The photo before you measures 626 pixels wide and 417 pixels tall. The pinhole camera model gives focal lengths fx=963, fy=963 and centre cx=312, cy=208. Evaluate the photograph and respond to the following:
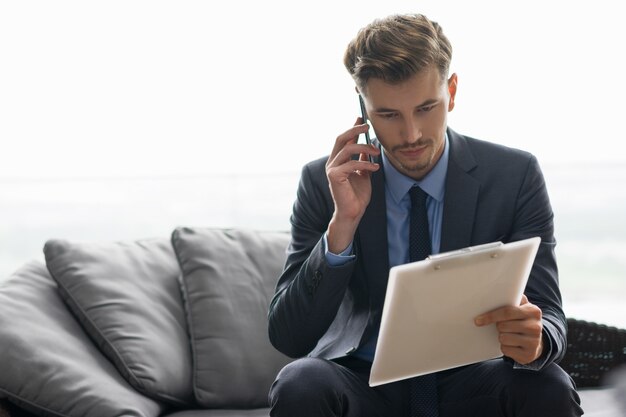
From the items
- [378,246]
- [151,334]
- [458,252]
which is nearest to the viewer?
[458,252]

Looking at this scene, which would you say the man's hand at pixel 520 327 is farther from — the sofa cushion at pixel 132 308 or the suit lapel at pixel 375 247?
the sofa cushion at pixel 132 308

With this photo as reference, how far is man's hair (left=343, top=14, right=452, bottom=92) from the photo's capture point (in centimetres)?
197

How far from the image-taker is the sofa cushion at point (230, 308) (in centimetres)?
254

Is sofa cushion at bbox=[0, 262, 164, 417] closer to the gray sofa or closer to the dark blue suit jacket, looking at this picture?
the gray sofa

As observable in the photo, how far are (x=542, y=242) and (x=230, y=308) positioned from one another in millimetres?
976

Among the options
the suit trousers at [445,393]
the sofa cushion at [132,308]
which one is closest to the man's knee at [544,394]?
the suit trousers at [445,393]

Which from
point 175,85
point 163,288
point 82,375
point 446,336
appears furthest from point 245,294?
point 175,85

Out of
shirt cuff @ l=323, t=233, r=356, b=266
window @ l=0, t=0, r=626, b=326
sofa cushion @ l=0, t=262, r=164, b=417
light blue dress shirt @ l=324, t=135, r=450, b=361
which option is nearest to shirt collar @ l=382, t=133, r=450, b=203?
light blue dress shirt @ l=324, t=135, r=450, b=361

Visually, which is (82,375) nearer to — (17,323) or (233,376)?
(17,323)

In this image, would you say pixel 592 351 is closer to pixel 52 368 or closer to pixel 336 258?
pixel 336 258

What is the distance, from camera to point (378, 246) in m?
2.08

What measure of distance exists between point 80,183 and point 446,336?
7.41 ft

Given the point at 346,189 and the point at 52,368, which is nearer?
the point at 346,189

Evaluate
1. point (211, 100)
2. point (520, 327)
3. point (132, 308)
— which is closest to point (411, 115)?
point (520, 327)
